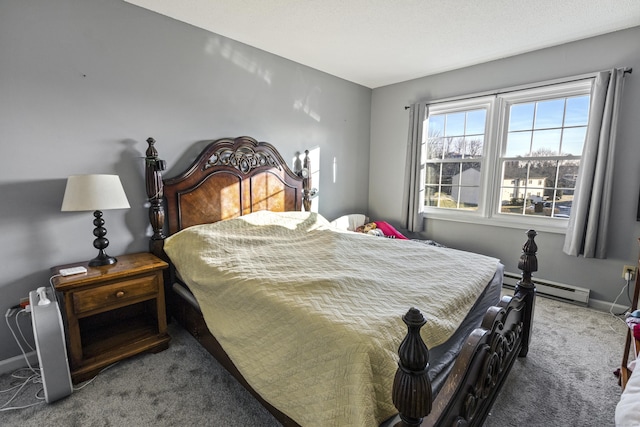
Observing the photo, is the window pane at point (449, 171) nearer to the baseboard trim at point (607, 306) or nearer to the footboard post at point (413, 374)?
the baseboard trim at point (607, 306)

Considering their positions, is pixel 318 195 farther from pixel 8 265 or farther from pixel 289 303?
pixel 8 265

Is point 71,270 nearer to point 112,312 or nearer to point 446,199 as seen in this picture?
point 112,312

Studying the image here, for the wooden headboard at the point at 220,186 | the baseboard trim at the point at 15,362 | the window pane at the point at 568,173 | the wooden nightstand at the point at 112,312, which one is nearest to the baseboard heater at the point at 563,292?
the window pane at the point at 568,173

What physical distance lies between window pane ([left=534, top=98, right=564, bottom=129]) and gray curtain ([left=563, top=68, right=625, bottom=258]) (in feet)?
1.01

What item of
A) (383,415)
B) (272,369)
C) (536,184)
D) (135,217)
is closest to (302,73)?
(135,217)

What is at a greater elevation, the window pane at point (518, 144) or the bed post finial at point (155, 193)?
the window pane at point (518, 144)

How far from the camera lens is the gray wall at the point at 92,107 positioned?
184 centimetres

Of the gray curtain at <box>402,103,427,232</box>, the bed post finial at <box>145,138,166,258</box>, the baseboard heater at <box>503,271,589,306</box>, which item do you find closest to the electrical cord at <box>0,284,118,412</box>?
the bed post finial at <box>145,138,166,258</box>

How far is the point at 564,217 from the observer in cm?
300

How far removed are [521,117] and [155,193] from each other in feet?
11.9

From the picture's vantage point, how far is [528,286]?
1.93m

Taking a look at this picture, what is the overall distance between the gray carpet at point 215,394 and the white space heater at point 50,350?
0.09 m

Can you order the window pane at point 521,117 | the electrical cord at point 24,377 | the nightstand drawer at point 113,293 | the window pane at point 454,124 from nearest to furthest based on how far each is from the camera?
1. the electrical cord at point 24,377
2. the nightstand drawer at point 113,293
3. the window pane at point 521,117
4. the window pane at point 454,124

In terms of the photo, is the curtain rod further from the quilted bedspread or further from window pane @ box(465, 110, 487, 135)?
the quilted bedspread
